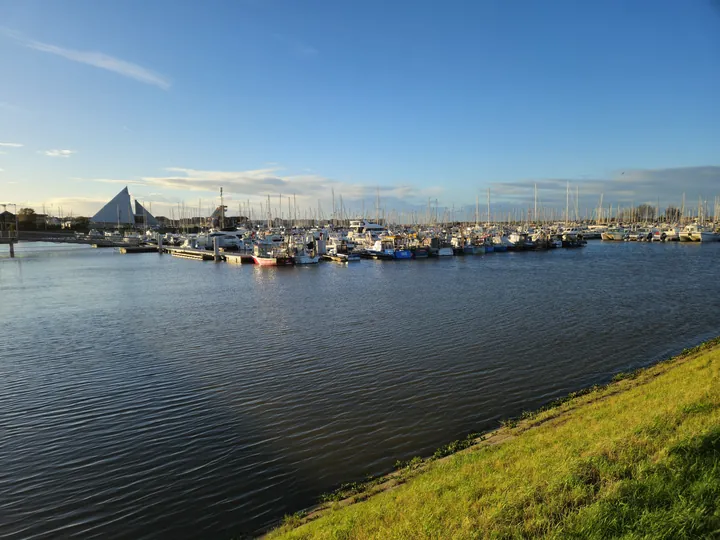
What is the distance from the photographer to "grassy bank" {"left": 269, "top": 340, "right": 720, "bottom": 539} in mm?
A: 5898

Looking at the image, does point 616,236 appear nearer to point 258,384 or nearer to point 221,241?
point 221,241

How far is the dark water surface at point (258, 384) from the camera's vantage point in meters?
10.5

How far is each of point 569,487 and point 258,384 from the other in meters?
13.1

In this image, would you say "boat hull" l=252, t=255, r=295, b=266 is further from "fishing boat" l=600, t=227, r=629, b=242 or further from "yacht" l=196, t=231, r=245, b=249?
"fishing boat" l=600, t=227, r=629, b=242

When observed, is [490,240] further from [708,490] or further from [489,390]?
[708,490]

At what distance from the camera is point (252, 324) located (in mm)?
29375

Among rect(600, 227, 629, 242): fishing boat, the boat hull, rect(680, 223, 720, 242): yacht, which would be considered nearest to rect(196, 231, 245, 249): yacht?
the boat hull

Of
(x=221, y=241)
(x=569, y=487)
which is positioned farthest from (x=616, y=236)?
(x=569, y=487)

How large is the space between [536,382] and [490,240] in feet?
303

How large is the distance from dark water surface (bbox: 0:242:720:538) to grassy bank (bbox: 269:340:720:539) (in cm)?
Answer: 229

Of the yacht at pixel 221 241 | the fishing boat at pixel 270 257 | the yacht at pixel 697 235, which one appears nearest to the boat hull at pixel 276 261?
the fishing boat at pixel 270 257

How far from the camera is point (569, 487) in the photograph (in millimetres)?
6703

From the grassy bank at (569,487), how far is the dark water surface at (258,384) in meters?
2.29

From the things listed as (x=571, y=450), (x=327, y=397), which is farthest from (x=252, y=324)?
(x=571, y=450)
